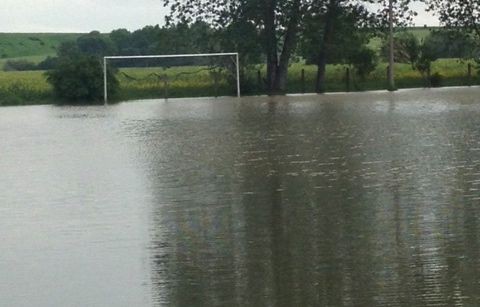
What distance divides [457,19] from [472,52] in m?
2.16

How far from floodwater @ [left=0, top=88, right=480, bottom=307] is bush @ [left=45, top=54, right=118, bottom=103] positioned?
26.6 metres

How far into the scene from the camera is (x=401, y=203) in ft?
46.0

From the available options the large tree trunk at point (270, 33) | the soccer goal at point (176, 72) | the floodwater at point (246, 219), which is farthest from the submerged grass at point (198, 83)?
the floodwater at point (246, 219)

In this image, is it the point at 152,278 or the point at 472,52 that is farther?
the point at 472,52

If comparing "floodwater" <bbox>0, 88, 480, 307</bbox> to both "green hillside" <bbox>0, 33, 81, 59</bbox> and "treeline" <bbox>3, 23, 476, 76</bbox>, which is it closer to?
"treeline" <bbox>3, 23, 476, 76</bbox>

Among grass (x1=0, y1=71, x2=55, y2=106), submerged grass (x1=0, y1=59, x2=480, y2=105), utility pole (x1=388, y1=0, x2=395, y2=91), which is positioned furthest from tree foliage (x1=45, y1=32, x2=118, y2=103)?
utility pole (x1=388, y1=0, x2=395, y2=91)

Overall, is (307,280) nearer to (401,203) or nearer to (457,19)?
(401,203)

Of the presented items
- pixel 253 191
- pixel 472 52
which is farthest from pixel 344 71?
pixel 253 191

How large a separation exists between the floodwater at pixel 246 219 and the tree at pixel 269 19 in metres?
31.7

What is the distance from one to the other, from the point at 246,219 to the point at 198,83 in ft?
153

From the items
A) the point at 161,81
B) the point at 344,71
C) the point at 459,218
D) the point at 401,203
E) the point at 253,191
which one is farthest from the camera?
the point at 344,71

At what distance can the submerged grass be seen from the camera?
188ft

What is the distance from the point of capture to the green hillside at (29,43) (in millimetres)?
125938

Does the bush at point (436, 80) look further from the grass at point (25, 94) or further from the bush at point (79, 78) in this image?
the grass at point (25, 94)
